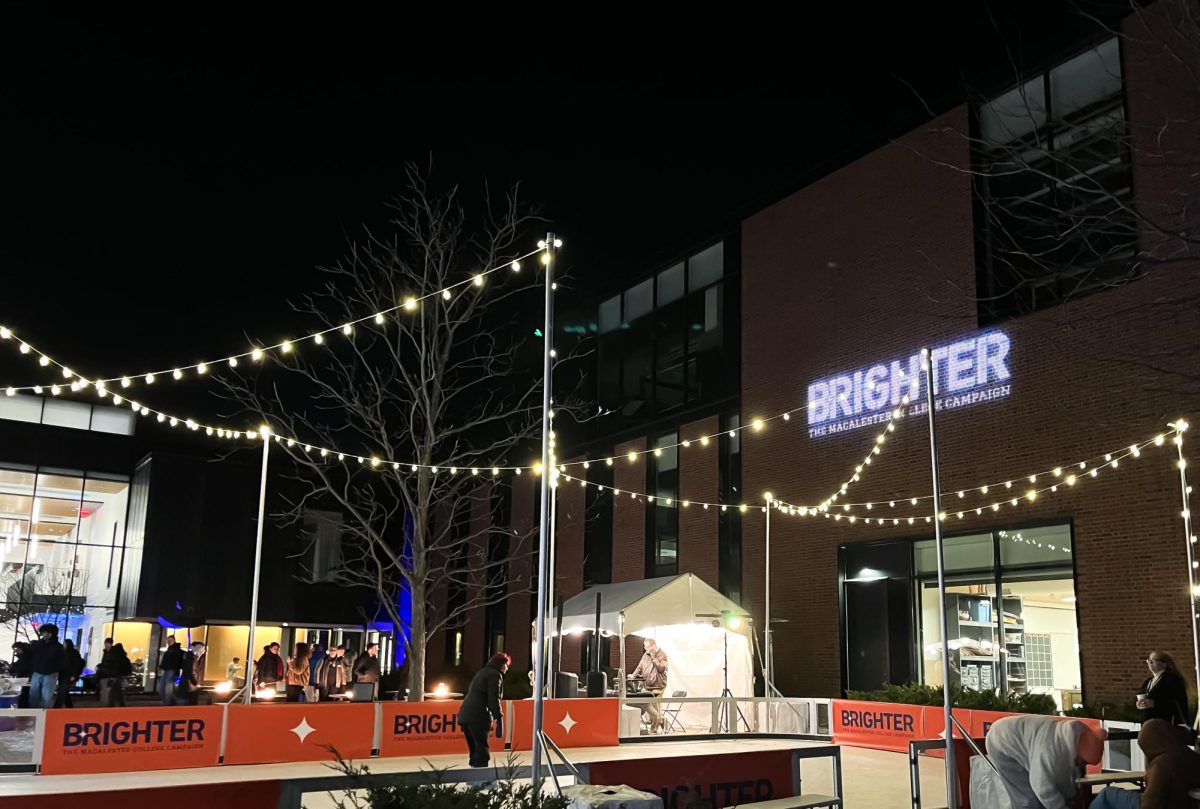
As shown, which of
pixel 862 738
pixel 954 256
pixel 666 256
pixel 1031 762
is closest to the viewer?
pixel 1031 762

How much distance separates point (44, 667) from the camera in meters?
15.8

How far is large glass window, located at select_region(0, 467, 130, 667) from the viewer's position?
3431cm

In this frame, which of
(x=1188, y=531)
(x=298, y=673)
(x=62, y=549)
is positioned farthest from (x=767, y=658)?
(x=62, y=549)

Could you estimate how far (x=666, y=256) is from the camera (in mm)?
27781

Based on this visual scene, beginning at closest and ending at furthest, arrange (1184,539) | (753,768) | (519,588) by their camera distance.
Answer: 1. (753,768)
2. (1184,539)
3. (519,588)

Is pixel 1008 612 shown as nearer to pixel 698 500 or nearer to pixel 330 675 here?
pixel 698 500

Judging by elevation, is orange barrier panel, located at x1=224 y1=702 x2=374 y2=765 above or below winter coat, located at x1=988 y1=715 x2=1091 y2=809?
below

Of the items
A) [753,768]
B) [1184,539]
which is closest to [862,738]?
[1184,539]

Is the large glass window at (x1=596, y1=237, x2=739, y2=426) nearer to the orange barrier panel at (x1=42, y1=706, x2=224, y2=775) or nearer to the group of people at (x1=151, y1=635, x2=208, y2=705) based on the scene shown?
the group of people at (x1=151, y1=635, x2=208, y2=705)

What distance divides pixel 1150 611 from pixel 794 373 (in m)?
9.16

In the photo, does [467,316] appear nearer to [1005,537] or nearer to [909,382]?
[909,382]

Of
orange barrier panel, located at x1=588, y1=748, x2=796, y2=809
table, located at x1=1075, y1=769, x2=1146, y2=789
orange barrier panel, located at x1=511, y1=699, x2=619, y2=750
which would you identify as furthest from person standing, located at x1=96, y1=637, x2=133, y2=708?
table, located at x1=1075, y1=769, x2=1146, y2=789

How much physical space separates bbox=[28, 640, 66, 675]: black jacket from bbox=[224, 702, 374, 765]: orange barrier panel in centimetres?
431

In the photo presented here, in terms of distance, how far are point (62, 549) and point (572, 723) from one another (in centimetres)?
2622
